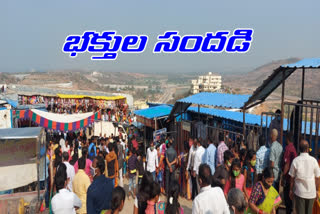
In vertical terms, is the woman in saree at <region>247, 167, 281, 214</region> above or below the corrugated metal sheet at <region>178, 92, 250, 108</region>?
below

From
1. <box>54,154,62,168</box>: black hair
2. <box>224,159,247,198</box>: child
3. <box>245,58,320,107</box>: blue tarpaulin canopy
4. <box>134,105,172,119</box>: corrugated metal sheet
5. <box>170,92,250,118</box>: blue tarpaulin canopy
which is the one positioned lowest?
<box>54,154,62,168</box>: black hair

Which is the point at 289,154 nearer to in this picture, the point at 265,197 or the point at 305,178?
the point at 305,178

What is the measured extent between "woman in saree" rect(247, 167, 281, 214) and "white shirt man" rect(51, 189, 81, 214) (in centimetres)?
233

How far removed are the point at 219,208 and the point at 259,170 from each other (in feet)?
7.63

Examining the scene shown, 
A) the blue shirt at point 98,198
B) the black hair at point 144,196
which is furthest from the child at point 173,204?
the blue shirt at point 98,198

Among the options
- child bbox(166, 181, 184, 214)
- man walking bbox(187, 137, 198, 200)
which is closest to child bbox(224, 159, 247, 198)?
child bbox(166, 181, 184, 214)

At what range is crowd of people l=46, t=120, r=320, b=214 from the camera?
3.12 m

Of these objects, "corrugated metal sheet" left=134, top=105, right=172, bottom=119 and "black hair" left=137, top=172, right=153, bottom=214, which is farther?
"corrugated metal sheet" left=134, top=105, right=172, bottom=119

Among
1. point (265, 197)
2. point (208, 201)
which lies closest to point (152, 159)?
point (265, 197)

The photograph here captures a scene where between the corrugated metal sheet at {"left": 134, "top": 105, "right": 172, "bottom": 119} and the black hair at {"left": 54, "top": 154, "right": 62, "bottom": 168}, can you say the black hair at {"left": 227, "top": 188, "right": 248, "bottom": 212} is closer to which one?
the black hair at {"left": 54, "top": 154, "right": 62, "bottom": 168}

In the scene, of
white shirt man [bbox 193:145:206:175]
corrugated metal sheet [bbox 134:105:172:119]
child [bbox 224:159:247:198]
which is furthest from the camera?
corrugated metal sheet [bbox 134:105:172:119]

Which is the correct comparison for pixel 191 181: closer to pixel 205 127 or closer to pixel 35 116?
pixel 205 127

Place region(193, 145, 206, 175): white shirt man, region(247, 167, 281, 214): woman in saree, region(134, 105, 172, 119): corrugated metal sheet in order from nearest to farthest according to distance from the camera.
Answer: region(247, 167, 281, 214): woman in saree → region(193, 145, 206, 175): white shirt man → region(134, 105, 172, 119): corrugated metal sheet

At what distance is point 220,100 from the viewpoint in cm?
728
